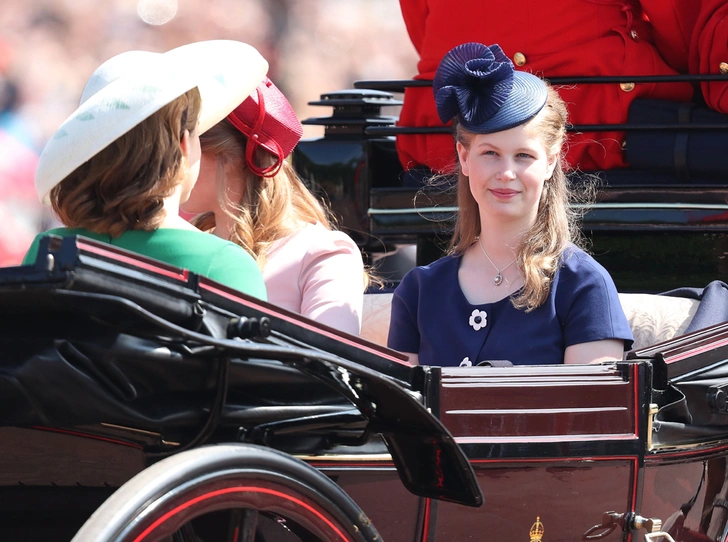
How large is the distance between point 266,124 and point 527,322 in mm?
643

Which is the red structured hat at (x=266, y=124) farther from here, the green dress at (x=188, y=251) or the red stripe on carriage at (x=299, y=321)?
the red stripe on carriage at (x=299, y=321)

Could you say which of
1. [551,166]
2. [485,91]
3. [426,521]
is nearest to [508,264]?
[551,166]

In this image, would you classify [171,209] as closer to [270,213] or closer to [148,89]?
[148,89]

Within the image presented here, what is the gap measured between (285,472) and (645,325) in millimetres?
1345

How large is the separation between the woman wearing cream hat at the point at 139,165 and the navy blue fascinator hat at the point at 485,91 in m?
0.58

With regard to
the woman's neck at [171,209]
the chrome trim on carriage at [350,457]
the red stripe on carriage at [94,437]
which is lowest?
the red stripe on carriage at [94,437]

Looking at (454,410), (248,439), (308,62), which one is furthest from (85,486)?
(308,62)

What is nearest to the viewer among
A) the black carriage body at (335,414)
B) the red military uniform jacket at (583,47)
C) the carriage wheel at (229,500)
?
the carriage wheel at (229,500)

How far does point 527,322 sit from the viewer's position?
6.32ft

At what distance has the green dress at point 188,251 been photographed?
146 cm

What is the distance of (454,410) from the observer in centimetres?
156

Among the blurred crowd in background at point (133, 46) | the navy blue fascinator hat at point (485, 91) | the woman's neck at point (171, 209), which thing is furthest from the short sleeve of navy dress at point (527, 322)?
the blurred crowd in background at point (133, 46)

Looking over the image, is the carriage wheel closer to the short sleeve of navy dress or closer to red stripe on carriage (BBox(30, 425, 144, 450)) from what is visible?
red stripe on carriage (BBox(30, 425, 144, 450))

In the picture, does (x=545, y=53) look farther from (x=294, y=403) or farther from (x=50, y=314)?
(x=50, y=314)
